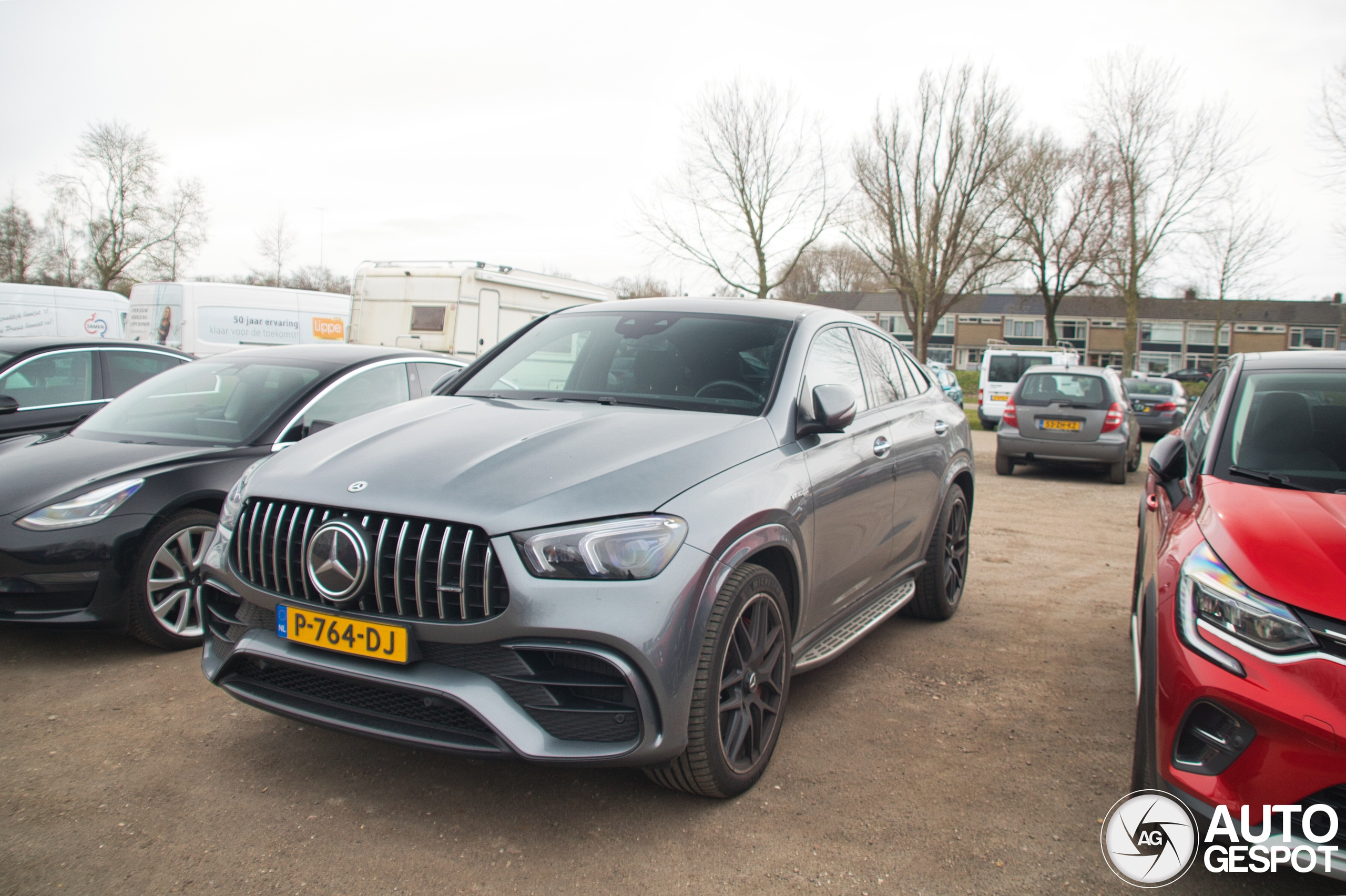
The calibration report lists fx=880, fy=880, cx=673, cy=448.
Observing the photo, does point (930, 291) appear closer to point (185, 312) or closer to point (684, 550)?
point (185, 312)

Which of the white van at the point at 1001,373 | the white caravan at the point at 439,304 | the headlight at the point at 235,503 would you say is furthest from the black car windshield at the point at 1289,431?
the white van at the point at 1001,373

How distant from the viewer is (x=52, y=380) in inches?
266

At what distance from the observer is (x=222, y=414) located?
5008 millimetres

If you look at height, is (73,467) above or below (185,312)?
below

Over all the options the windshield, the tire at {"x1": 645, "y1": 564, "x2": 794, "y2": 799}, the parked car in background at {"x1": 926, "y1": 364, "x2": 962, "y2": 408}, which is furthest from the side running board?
the parked car in background at {"x1": 926, "y1": 364, "x2": 962, "y2": 408}

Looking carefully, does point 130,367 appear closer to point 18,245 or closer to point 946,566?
point 946,566

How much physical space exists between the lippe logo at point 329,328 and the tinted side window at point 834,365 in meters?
17.3

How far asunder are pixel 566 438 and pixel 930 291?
31.5 metres

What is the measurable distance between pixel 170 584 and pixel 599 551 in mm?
2936

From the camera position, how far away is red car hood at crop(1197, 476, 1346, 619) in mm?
2264

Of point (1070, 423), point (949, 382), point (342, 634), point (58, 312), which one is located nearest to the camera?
point (342, 634)

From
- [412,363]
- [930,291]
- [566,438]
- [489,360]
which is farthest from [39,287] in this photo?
[930,291]

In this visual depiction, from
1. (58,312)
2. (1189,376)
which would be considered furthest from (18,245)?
(1189,376)

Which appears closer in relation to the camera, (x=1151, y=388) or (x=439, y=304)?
(x=439, y=304)
